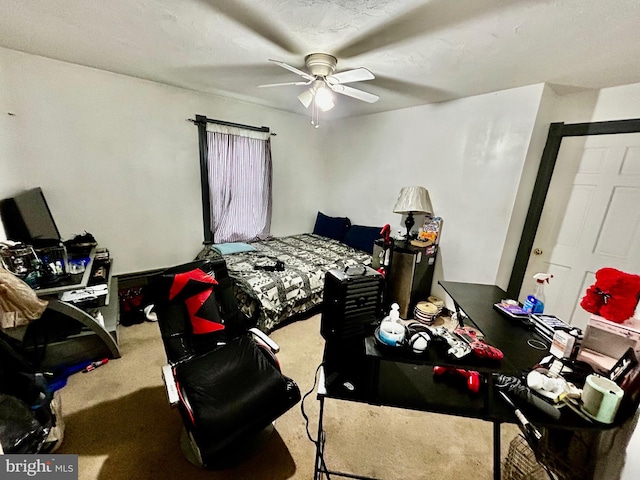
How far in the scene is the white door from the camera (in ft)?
6.77

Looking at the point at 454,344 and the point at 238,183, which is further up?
the point at 238,183

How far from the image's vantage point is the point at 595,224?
7.32 feet

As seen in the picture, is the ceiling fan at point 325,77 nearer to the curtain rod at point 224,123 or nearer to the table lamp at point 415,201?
the table lamp at point 415,201

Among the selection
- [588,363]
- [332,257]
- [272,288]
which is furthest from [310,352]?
[588,363]

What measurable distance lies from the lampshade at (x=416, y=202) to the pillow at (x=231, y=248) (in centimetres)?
190

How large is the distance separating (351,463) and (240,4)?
257 centimetres

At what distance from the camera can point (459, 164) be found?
2771mm

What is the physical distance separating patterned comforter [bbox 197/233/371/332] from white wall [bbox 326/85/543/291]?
1.01m

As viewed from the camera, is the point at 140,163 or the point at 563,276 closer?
the point at 563,276

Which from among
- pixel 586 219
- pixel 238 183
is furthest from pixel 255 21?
pixel 586 219

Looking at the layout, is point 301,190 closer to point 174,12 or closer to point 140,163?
point 140,163

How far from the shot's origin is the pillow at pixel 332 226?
397 cm

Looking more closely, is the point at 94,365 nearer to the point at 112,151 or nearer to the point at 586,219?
the point at 112,151

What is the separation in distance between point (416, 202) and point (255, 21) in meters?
2.15
